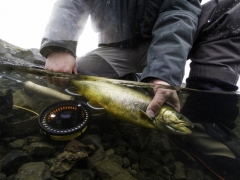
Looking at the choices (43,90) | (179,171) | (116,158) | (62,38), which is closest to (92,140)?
(116,158)

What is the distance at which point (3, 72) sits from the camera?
125 centimetres

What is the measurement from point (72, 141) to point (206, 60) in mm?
2245

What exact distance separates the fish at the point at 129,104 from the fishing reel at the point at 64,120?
0.41 ft

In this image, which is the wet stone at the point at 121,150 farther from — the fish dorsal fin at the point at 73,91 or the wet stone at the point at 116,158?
the fish dorsal fin at the point at 73,91

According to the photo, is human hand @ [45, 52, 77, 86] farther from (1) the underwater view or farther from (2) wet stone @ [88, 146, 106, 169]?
(2) wet stone @ [88, 146, 106, 169]

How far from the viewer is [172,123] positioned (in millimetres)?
1188

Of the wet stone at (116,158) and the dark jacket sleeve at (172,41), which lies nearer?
the wet stone at (116,158)

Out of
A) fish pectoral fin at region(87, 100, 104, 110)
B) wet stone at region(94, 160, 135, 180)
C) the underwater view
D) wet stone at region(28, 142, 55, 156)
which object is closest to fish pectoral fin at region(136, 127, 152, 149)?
the underwater view

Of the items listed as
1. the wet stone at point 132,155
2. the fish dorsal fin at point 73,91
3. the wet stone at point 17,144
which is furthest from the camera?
the fish dorsal fin at point 73,91

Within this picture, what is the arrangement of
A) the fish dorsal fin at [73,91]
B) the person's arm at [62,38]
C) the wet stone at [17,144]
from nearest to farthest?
the wet stone at [17,144] < the fish dorsal fin at [73,91] < the person's arm at [62,38]

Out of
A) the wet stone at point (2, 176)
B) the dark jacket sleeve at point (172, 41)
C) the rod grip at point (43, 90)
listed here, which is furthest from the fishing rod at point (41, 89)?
the dark jacket sleeve at point (172, 41)

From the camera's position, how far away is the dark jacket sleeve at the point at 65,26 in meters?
1.78

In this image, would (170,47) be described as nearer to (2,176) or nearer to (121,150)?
(121,150)

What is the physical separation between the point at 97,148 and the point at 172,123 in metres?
0.60
